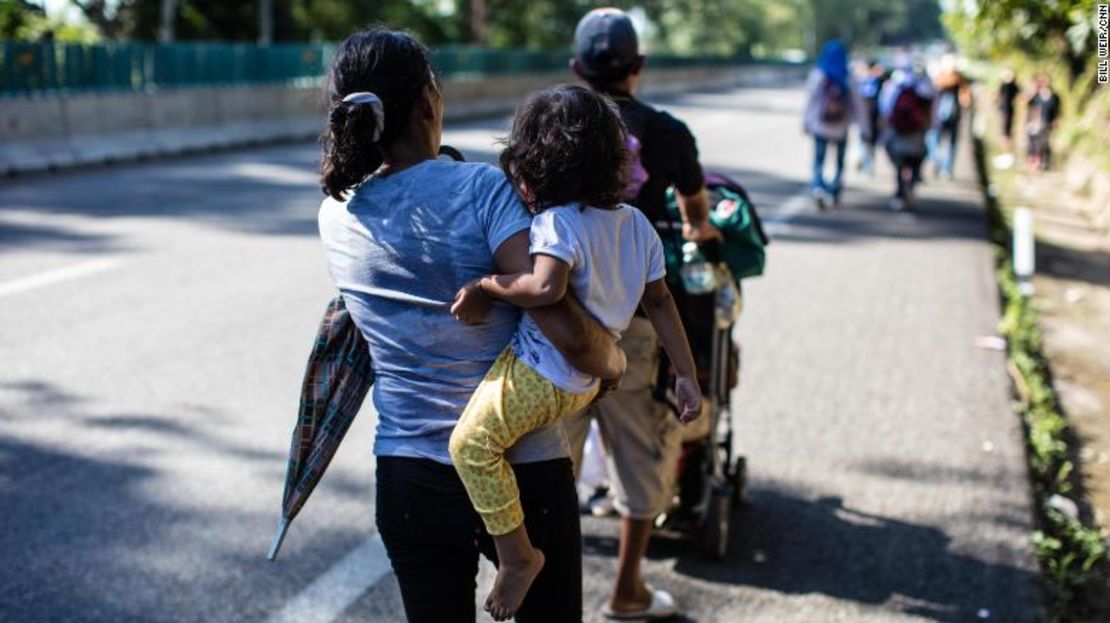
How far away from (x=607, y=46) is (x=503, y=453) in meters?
1.70

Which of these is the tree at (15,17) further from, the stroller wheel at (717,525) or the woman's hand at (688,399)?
the woman's hand at (688,399)

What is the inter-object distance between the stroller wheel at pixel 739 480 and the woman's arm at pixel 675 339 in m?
2.30

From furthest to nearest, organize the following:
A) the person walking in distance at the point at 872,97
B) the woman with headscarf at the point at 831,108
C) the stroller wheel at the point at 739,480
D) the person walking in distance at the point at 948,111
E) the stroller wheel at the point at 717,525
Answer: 1. the person walking in distance at the point at 948,111
2. the person walking in distance at the point at 872,97
3. the woman with headscarf at the point at 831,108
4. the stroller wheel at the point at 739,480
5. the stroller wheel at the point at 717,525

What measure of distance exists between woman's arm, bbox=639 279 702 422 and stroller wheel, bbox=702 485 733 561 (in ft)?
5.89

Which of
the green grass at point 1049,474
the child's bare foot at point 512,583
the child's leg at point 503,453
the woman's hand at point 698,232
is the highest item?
the woman's hand at point 698,232

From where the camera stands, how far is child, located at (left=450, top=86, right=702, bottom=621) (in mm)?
2396

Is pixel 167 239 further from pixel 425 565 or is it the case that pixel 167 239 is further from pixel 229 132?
pixel 229 132

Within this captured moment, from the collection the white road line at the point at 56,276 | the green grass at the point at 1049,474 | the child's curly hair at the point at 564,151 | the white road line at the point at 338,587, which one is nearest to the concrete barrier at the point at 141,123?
the white road line at the point at 56,276

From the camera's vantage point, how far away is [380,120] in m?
2.42

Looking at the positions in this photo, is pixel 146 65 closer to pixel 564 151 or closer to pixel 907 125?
pixel 907 125

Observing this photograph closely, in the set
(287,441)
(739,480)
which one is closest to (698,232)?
(739,480)

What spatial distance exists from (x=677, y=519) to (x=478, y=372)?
248cm

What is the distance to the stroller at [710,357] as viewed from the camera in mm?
4207

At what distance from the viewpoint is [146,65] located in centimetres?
1961
